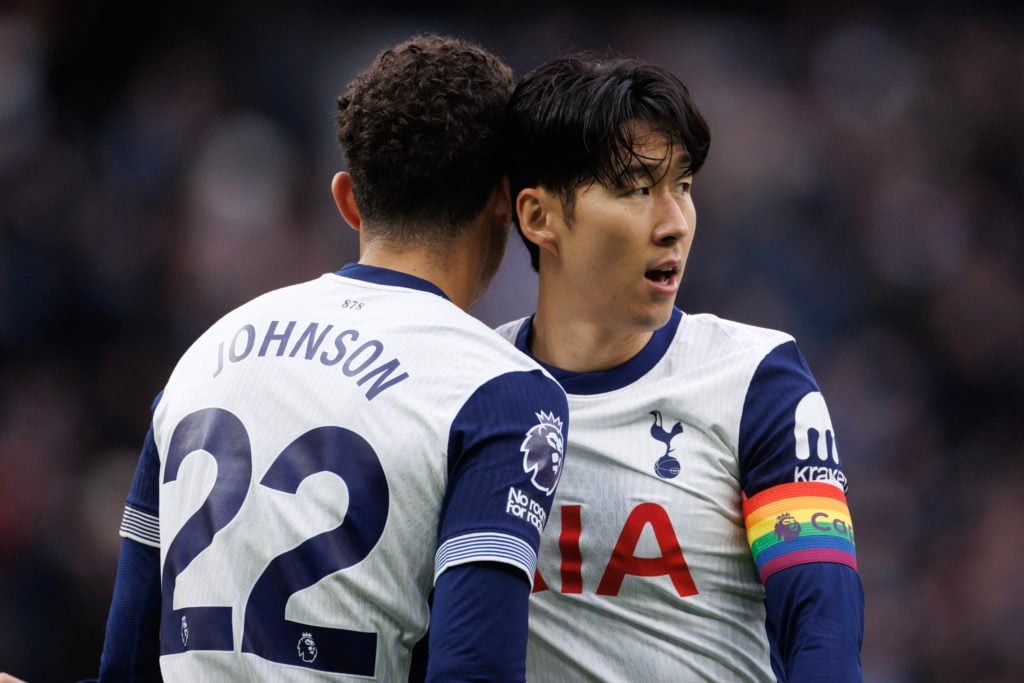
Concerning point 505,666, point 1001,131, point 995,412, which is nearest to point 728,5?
point 1001,131

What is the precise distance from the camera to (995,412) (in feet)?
22.5

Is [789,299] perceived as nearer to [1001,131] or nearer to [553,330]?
[1001,131]

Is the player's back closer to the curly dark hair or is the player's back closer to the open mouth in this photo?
the curly dark hair

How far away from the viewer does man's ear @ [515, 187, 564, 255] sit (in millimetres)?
2375

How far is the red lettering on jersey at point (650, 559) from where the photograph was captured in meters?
2.29

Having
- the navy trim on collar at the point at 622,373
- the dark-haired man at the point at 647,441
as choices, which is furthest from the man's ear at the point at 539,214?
the navy trim on collar at the point at 622,373

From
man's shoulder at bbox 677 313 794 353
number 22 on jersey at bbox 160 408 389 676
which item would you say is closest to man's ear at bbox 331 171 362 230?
number 22 on jersey at bbox 160 408 389 676

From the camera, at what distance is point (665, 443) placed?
7.68 feet

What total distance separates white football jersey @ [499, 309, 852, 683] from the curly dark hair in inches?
24.3

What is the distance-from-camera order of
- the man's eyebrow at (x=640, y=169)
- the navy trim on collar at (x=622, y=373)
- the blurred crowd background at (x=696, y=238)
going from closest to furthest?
the man's eyebrow at (x=640, y=169), the navy trim on collar at (x=622, y=373), the blurred crowd background at (x=696, y=238)

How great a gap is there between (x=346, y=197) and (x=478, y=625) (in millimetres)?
899

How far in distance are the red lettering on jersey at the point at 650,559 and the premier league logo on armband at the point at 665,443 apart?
0.07 meters

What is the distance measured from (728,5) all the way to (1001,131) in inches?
75.6

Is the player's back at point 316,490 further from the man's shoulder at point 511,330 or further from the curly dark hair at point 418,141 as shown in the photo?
the man's shoulder at point 511,330
